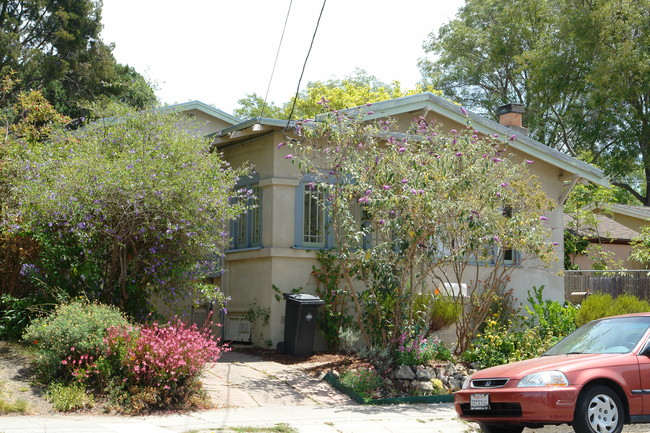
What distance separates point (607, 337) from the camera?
8.84 metres

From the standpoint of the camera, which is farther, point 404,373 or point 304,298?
point 304,298

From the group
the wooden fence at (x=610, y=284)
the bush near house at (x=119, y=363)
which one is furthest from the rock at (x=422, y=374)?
the wooden fence at (x=610, y=284)

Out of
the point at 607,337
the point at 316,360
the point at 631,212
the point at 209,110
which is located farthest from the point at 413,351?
the point at 631,212

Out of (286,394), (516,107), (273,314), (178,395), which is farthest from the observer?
(516,107)

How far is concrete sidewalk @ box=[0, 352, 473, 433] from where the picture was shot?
8266mm

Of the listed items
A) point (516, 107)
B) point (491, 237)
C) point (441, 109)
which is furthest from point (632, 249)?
point (491, 237)

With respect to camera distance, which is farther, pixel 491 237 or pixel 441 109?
pixel 441 109

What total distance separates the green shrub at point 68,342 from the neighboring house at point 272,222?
4.36 meters

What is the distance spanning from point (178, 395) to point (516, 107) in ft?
40.1

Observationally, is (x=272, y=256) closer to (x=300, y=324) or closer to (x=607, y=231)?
(x=300, y=324)

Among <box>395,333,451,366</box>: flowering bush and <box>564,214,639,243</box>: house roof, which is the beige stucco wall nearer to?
<box>395,333,451,366</box>: flowering bush

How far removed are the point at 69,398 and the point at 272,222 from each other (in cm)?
589

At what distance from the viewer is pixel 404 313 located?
1254 centimetres

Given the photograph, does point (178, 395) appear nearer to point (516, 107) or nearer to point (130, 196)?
point (130, 196)
